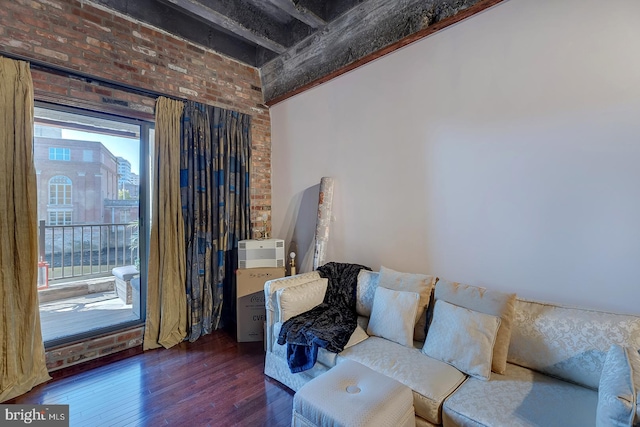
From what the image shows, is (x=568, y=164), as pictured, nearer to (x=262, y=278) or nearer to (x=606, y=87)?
(x=606, y=87)

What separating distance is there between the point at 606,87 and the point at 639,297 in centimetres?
117

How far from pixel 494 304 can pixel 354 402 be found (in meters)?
1.03

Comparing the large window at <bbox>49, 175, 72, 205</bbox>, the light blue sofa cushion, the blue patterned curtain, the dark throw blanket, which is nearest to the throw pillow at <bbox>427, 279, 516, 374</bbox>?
the light blue sofa cushion

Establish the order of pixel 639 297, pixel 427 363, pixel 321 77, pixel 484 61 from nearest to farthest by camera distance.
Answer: pixel 639 297 → pixel 427 363 → pixel 484 61 → pixel 321 77

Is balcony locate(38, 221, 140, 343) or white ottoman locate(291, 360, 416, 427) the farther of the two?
balcony locate(38, 221, 140, 343)

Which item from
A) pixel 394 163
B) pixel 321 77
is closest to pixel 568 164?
pixel 394 163

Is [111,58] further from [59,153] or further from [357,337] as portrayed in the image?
[357,337]

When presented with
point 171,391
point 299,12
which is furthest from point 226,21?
point 171,391

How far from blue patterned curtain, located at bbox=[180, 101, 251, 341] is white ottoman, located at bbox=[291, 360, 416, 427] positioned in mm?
1947

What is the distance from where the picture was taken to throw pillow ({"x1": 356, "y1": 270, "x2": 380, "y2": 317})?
2.39 m

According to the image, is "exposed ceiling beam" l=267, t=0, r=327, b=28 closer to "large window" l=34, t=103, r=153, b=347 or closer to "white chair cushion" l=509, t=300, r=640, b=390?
"large window" l=34, t=103, r=153, b=347

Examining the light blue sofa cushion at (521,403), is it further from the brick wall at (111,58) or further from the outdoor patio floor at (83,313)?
the brick wall at (111,58)

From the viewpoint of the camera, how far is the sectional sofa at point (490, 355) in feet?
4.26

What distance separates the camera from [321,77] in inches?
118
